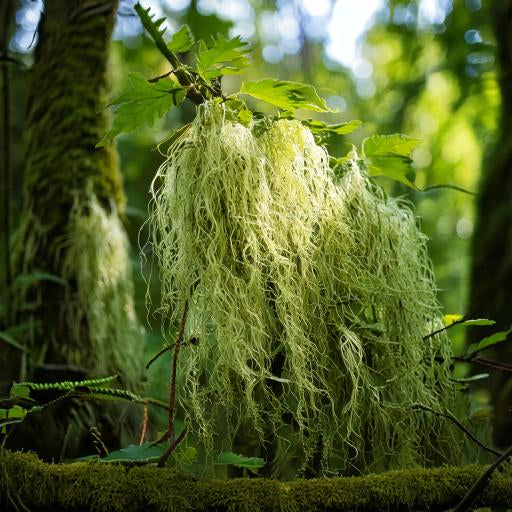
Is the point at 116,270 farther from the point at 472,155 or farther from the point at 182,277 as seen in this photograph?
the point at 472,155

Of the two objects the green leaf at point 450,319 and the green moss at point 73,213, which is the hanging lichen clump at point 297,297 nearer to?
the green leaf at point 450,319

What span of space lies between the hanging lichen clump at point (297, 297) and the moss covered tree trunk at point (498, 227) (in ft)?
2.35

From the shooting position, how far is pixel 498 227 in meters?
1.74

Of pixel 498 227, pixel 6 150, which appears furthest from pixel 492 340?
pixel 6 150

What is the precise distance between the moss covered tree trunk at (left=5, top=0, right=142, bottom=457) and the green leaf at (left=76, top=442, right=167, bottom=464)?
0.56 m

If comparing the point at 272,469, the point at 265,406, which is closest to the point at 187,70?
the point at 265,406

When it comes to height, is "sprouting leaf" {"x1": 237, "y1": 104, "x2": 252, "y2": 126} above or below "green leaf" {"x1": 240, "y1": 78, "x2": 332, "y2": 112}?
below

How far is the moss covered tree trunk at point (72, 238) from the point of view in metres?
1.34

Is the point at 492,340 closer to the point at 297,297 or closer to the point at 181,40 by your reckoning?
the point at 297,297

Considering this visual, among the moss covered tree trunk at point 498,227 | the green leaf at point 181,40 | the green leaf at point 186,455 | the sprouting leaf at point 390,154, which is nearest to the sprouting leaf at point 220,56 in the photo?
the green leaf at point 181,40

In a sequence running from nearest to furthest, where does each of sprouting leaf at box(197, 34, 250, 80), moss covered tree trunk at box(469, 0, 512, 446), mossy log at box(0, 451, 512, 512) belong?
mossy log at box(0, 451, 512, 512)
sprouting leaf at box(197, 34, 250, 80)
moss covered tree trunk at box(469, 0, 512, 446)

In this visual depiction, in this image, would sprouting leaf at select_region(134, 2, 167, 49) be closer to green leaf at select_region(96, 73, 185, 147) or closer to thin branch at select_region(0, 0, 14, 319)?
green leaf at select_region(96, 73, 185, 147)

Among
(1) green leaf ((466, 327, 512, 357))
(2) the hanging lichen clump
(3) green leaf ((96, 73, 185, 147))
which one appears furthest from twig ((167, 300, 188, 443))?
(1) green leaf ((466, 327, 512, 357))

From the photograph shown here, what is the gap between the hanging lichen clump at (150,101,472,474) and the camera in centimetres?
80
